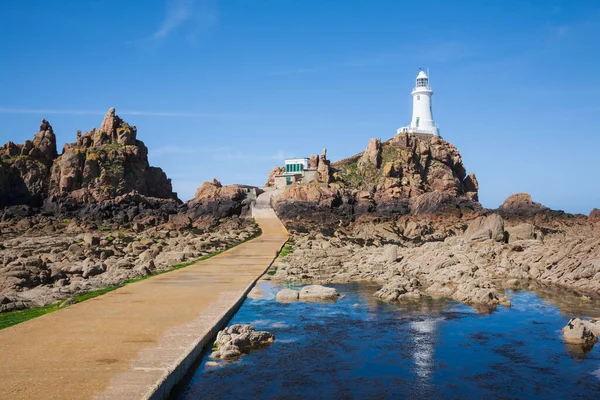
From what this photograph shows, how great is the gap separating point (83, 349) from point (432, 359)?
21.8ft

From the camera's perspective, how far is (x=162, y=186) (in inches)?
3391

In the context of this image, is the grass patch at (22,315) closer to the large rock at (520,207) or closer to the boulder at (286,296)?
the boulder at (286,296)

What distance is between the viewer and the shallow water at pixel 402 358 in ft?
29.7

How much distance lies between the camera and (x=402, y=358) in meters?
10.8

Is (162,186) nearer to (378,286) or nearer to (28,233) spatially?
(28,233)

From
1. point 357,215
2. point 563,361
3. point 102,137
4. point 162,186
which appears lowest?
point 563,361

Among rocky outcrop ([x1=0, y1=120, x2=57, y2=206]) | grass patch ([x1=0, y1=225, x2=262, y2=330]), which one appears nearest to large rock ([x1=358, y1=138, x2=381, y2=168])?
rocky outcrop ([x1=0, y1=120, x2=57, y2=206])

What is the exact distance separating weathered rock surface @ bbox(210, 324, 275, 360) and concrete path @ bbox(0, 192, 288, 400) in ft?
1.03

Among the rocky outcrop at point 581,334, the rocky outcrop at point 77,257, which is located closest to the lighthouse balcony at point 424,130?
the rocky outcrop at point 77,257

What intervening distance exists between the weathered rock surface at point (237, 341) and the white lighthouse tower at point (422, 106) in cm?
8767

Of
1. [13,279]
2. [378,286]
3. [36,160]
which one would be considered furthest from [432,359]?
[36,160]

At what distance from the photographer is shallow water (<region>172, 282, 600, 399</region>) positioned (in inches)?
357

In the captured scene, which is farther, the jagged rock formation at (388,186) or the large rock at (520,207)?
the jagged rock formation at (388,186)

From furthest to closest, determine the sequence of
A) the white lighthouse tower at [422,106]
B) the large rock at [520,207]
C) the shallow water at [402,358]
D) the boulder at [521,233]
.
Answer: the white lighthouse tower at [422,106] < the large rock at [520,207] < the boulder at [521,233] < the shallow water at [402,358]
